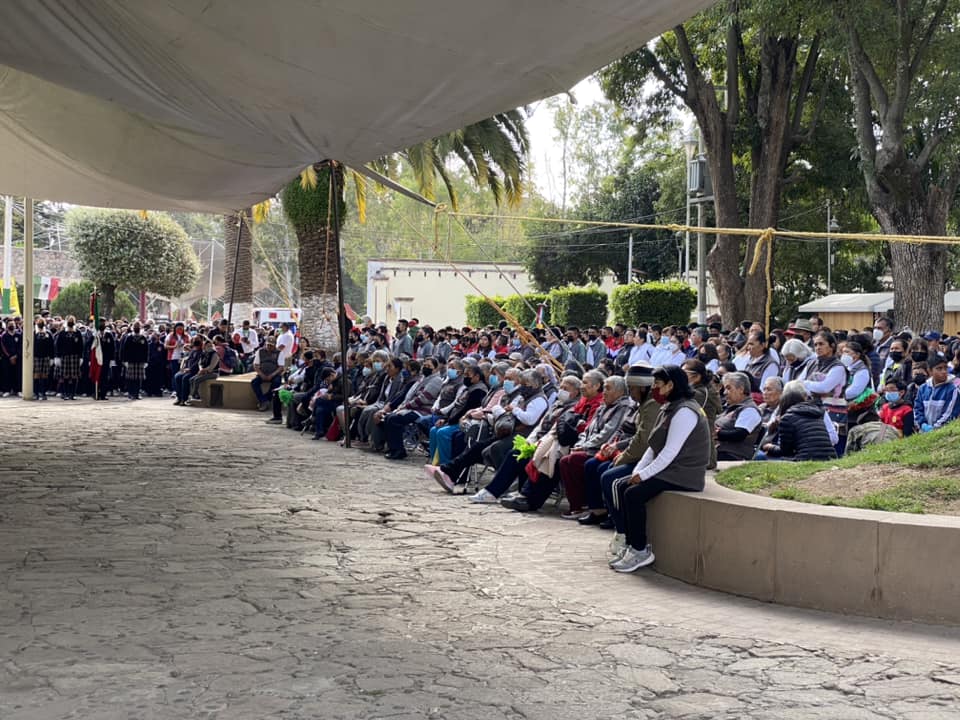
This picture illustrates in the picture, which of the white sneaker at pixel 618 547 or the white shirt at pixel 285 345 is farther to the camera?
the white shirt at pixel 285 345

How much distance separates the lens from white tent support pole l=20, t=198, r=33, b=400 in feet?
68.6

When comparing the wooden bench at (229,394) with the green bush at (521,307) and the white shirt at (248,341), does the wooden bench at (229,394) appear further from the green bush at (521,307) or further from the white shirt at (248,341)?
the green bush at (521,307)

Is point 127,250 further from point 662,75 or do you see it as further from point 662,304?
point 662,75

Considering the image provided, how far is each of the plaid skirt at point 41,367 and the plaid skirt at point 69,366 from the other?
0.41 metres

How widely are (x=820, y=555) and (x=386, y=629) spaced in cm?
265

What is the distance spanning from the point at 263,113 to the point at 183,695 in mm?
5926

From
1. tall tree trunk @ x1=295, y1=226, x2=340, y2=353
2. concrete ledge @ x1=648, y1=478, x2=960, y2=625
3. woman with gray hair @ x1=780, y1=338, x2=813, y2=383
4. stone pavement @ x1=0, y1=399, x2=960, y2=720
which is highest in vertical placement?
tall tree trunk @ x1=295, y1=226, x2=340, y2=353

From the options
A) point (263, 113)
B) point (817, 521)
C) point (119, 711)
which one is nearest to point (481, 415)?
point (263, 113)

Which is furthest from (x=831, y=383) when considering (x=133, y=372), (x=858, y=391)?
(x=133, y=372)

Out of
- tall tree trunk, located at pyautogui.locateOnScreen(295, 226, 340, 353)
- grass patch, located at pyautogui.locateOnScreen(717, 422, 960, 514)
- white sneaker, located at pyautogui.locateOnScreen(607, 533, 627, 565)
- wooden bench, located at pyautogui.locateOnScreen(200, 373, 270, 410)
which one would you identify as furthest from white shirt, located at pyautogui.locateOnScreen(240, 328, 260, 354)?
grass patch, located at pyautogui.locateOnScreen(717, 422, 960, 514)

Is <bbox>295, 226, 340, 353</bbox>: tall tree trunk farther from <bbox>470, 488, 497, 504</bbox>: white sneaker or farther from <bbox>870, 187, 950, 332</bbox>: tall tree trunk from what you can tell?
<bbox>470, 488, 497, 504</bbox>: white sneaker

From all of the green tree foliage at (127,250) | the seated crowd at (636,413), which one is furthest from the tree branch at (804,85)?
the green tree foliage at (127,250)

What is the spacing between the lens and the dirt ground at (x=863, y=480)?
7109 mm

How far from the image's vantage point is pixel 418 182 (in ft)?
69.3
